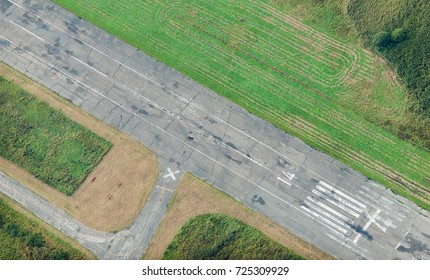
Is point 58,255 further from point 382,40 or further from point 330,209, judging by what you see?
point 382,40

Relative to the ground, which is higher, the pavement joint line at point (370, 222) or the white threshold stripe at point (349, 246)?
the pavement joint line at point (370, 222)

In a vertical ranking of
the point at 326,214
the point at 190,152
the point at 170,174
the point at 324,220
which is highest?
the point at 326,214

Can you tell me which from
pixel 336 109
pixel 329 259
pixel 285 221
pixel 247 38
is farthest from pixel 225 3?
pixel 329 259

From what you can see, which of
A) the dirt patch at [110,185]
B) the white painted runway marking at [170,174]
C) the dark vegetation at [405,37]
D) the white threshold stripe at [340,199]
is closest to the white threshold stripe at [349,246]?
the white threshold stripe at [340,199]

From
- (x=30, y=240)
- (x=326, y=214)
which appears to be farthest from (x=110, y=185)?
(x=326, y=214)

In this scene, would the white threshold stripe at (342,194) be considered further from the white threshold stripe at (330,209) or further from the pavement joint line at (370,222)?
the white threshold stripe at (330,209)

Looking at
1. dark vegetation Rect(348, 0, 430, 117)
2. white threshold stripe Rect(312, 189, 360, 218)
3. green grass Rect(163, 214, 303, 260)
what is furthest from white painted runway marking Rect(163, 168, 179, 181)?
dark vegetation Rect(348, 0, 430, 117)

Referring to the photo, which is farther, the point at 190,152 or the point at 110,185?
the point at 190,152
